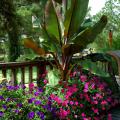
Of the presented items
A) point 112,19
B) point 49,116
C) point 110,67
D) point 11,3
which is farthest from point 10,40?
point 49,116

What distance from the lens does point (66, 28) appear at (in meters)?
5.11

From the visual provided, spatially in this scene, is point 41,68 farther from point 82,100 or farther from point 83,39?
point 82,100

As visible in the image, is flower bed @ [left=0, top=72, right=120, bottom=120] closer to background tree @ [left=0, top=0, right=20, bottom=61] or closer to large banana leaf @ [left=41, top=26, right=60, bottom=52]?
large banana leaf @ [left=41, top=26, right=60, bottom=52]

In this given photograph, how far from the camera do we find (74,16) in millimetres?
5094

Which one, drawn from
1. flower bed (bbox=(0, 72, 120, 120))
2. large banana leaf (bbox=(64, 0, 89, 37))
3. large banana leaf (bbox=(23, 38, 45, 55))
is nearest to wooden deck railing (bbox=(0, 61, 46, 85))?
Result: large banana leaf (bbox=(23, 38, 45, 55))

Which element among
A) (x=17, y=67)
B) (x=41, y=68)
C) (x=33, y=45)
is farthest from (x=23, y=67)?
(x=41, y=68)

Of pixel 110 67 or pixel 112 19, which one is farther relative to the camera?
pixel 112 19

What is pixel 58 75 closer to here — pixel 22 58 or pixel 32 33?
pixel 22 58

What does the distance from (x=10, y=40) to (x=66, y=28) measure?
20.3 m

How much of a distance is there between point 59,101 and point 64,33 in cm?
160

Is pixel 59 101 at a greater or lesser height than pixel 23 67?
lesser

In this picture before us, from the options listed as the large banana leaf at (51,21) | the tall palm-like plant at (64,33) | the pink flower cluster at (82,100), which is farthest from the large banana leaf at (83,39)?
the pink flower cluster at (82,100)

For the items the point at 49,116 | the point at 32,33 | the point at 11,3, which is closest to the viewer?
the point at 49,116

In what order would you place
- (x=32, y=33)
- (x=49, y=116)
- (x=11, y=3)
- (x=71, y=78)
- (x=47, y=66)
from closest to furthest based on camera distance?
(x=49, y=116), (x=71, y=78), (x=47, y=66), (x=11, y=3), (x=32, y=33)
